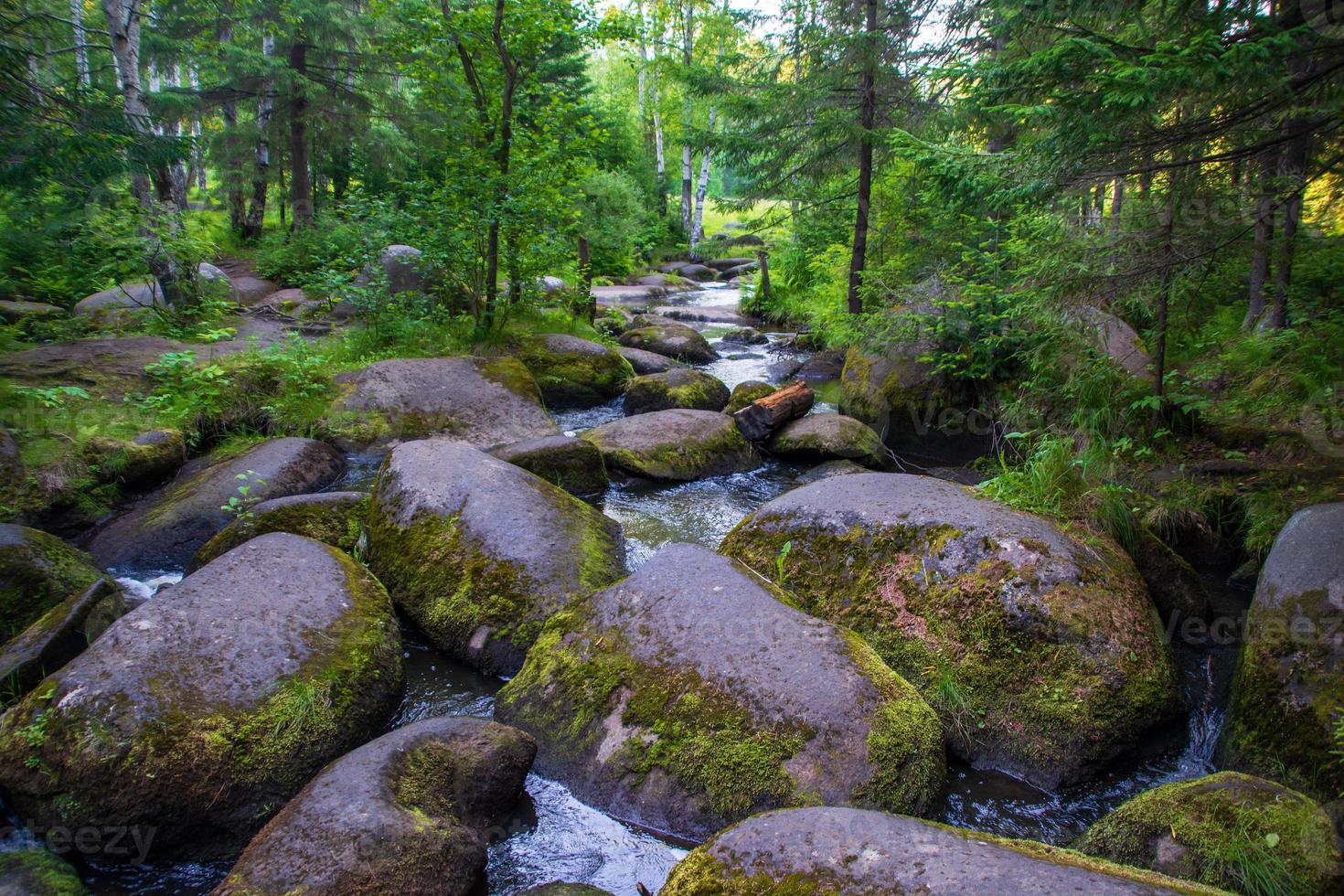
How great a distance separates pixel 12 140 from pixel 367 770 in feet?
21.7

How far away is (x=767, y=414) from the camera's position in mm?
8867

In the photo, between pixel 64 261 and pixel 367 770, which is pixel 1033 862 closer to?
pixel 367 770

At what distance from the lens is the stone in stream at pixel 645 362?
1250 centimetres

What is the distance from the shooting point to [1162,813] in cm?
300

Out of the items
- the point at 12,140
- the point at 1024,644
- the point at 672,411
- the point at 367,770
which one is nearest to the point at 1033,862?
the point at 1024,644

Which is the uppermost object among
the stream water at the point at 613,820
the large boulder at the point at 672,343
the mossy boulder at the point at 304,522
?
the large boulder at the point at 672,343

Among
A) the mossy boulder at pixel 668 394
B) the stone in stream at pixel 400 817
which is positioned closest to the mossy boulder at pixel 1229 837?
the stone in stream at pixel 400 817

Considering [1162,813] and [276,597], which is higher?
[276,597]

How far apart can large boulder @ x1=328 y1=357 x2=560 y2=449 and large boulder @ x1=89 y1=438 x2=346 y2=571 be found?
2.66 feet

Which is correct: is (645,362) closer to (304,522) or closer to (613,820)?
(304,522)

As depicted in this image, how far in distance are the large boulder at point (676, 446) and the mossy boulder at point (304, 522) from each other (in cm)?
285

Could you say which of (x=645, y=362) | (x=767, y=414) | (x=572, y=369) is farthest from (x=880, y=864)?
(x=645, y=362)

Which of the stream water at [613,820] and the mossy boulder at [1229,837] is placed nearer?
the mossy boulder at [1229,837]

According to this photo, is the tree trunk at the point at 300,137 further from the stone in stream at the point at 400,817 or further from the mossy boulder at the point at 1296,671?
the mossy boulder at the point at 1296,671
